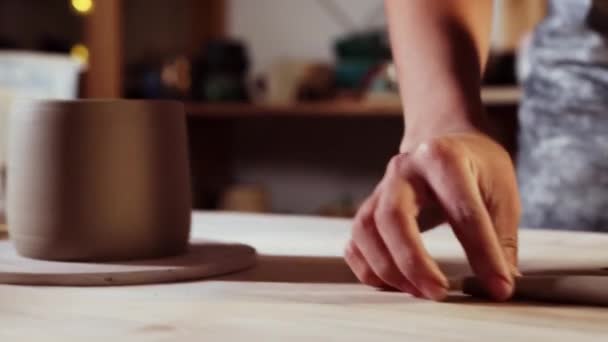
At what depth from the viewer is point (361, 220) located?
0.58 metres

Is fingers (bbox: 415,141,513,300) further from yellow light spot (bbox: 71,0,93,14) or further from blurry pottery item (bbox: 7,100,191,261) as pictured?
yellow light spot (bbox: 71,0,93,14)

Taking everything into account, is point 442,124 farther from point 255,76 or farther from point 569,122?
point 255,76

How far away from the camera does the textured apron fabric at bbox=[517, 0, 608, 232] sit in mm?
1121

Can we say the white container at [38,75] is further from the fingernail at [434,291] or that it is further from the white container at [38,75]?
the fingernail at [434,291]

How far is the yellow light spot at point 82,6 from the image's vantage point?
248 cm

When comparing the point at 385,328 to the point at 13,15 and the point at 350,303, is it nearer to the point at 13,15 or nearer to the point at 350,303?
the point at 350,303

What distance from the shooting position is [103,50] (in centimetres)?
247

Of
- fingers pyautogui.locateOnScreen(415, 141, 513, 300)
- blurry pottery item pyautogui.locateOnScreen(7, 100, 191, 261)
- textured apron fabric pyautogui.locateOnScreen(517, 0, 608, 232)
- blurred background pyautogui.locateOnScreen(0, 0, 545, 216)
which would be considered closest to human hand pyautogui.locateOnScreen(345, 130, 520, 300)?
fingers pyautogui.locateOnScreen(415, 141, 513, 300)

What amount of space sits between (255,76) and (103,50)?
41 centimetres

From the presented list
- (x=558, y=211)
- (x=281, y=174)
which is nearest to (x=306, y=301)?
(x=558, y=211)

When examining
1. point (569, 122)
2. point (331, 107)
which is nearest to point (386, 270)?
point (569, 122)

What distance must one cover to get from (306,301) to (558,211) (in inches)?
26.9

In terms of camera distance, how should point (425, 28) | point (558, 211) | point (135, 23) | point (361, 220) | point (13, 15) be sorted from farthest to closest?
1. point (135, 23)
2. point (13, 15)
3. point (558, 211)
4. point (425, 28)
5. point (361, 220)

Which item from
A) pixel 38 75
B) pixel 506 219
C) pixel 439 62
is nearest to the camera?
pixel 506 219
